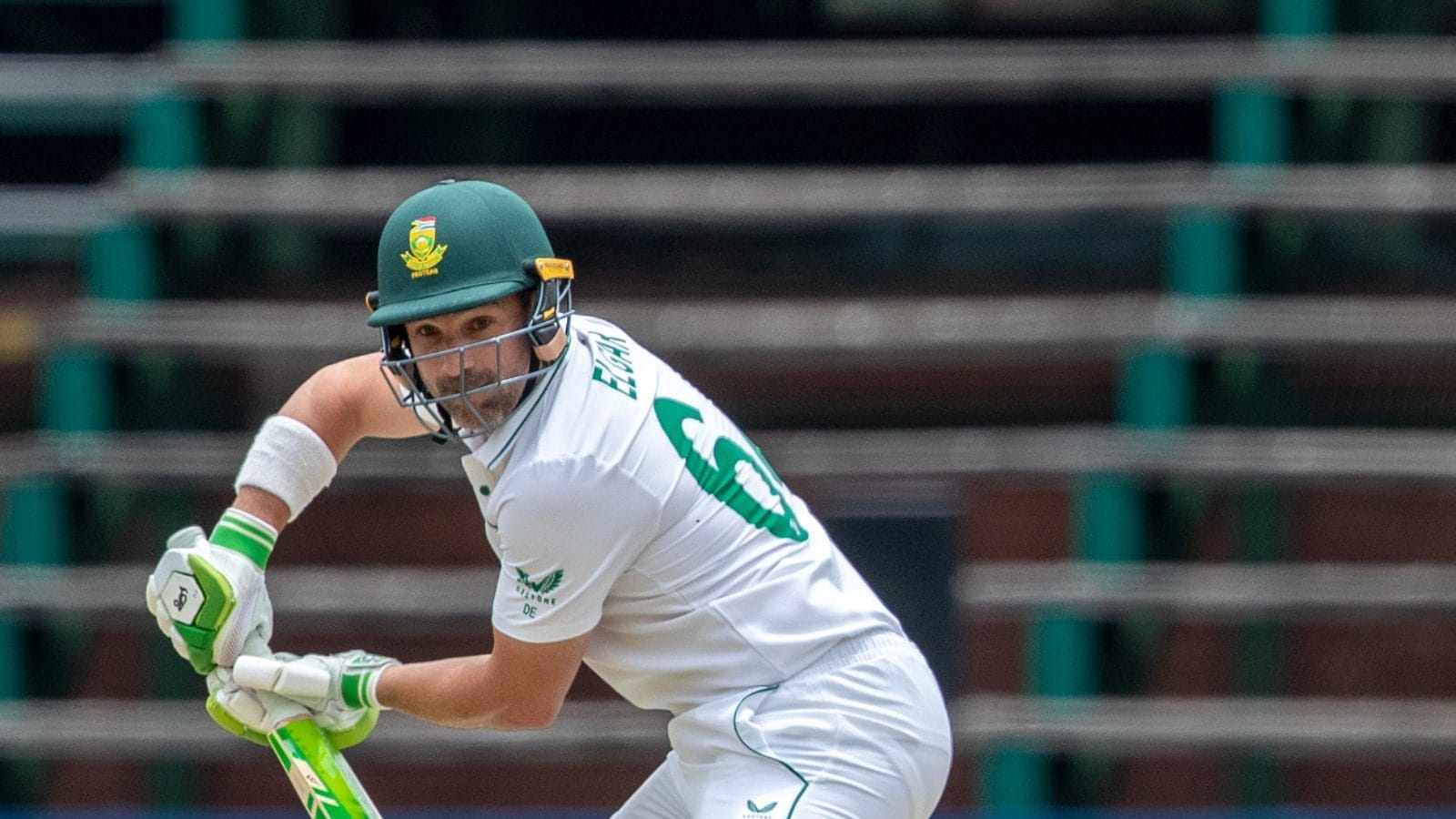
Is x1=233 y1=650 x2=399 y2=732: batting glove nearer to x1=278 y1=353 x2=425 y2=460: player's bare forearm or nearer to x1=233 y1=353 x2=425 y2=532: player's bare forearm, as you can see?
x1=233 y1=353 x2=425 y2=532: player's bare forearm

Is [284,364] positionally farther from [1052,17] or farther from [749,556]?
[749,556]

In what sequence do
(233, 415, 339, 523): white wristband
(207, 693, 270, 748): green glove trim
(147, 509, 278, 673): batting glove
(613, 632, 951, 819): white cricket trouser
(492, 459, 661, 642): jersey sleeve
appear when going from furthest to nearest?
(233, 415, 339, 523): white wristband → (207, 693, 270, 748): green glove trim → (147, 509, 278, 673): batting glove → (613, 632, 951, 819): white cricket trouser → (492, 459, 661, 642): jersey sleeve

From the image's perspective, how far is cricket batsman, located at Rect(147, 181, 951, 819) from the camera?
3.53m

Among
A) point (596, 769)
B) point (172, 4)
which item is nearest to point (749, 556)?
point (596, 769)

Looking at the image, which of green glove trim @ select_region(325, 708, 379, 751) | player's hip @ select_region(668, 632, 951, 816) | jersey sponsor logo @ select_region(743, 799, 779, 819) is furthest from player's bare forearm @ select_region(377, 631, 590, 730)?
jersey sponsor logo @ select_region(743, 799, 779, 819)

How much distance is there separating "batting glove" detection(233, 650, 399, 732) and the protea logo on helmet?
0.68 metres

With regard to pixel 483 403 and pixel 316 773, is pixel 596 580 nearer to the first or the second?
pixel 483 403

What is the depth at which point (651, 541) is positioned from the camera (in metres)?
3.62

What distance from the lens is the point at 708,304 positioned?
768 cm

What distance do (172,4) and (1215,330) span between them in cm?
364

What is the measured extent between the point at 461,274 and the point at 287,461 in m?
0.62

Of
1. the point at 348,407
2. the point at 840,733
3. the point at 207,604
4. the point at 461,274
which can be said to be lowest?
the point at 840,733

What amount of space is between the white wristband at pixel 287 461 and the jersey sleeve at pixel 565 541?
1.80 ft

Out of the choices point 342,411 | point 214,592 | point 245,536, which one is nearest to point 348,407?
point 342,411
